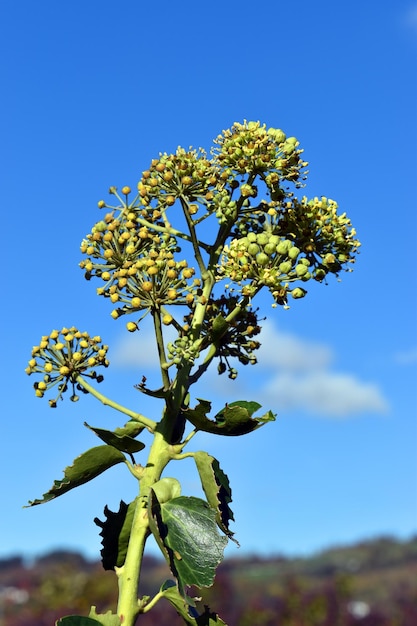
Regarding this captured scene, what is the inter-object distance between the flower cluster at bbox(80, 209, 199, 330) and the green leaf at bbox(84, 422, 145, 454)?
572mm

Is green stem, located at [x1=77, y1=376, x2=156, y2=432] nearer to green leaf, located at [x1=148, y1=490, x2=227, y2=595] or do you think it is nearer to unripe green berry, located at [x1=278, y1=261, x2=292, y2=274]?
green leaf, located at [x1=148, y1=490, x2=227, y2=595]

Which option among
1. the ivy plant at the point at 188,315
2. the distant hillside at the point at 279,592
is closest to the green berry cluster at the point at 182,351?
the ivy plant at the point at 188,315

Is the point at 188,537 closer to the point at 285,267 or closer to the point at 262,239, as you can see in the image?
the point at 285,267

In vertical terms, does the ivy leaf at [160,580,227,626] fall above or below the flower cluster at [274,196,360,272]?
below

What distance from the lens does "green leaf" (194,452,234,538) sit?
4.51 meters

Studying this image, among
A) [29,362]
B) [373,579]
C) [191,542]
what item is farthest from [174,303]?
[373,579]

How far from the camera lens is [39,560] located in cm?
15300

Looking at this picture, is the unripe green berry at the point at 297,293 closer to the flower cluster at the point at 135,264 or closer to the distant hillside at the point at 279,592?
the flower cluster at the point at 135,264

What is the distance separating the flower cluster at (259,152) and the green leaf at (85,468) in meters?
1.66

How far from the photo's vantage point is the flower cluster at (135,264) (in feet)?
15.3

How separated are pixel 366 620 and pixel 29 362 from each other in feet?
164

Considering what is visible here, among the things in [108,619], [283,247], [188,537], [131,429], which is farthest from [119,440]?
[283,247]

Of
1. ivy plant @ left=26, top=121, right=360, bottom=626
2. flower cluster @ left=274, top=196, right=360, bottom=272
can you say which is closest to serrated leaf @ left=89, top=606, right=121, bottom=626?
ivy plant @ left=26, top=121, right=360, bottom=626

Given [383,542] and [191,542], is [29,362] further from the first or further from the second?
[383,542]
